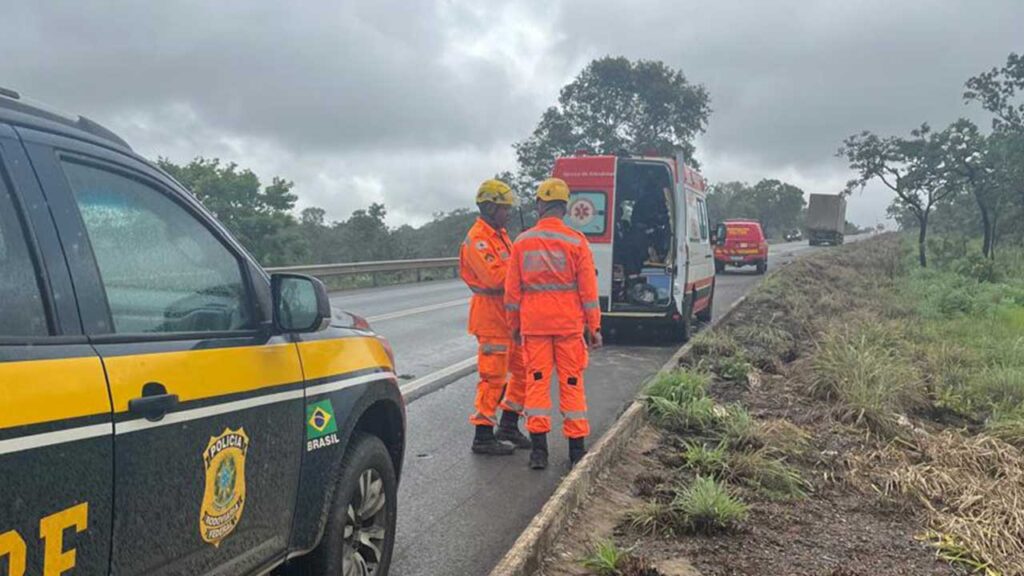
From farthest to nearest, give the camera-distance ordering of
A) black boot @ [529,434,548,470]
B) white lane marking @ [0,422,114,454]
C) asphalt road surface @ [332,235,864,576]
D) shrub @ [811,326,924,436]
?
1. shrub @ [811,326,924,436]
2. black boot @ [529,434,548,470]
3. asphalt road surface @ [332,235,864,576]
4. white lane marking @ [0,422,114,454]

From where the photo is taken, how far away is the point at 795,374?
8352 mm

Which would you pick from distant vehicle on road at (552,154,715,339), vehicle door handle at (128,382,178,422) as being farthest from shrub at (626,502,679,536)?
distant vehicle on road at (552,154,715,339)

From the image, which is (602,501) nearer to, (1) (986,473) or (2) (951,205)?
(1) (986,473)

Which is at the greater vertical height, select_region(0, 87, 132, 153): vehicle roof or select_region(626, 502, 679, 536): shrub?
select_region(0, 87, 132, 153): vehicle roof

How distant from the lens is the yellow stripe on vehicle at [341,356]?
2982 millimetres

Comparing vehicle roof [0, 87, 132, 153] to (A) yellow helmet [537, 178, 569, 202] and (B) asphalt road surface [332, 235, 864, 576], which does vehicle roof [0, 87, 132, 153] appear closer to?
(B) asphalt road surface [332, 235, 864, 576]

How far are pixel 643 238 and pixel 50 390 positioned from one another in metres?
10.7

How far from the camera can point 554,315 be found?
532 centimetres

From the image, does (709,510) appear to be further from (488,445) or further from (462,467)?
(488,445)

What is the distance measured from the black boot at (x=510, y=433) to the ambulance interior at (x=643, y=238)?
5037 millimetres

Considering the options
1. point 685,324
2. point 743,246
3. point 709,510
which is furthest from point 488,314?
point 743,246

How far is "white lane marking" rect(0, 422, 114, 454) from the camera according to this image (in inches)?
66.2

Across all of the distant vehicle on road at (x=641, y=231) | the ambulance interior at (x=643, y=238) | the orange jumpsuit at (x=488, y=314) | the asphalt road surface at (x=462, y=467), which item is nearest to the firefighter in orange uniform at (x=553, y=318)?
the orange jumpsuit at (x=488, y=314)

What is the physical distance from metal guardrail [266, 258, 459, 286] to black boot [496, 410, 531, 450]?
11.4m
